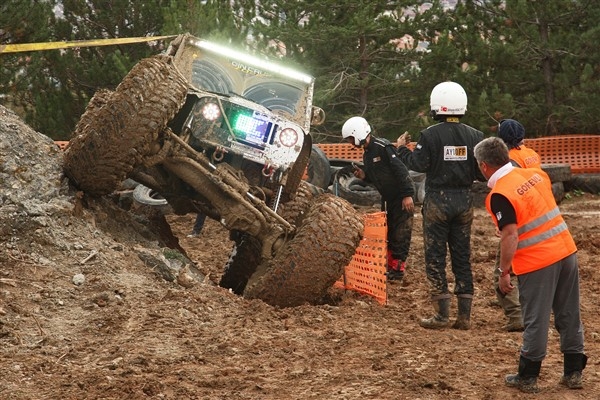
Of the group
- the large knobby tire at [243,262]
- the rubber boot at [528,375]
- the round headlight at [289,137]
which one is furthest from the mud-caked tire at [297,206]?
the rubber boot at [528,375]

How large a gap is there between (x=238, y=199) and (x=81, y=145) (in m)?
1.37

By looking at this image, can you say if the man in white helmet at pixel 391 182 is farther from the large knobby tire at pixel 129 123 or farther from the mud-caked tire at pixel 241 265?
the large knobby tire at pixel 129 123

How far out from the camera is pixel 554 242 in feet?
20.0

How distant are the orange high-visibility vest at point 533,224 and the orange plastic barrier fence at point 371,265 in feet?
11.5

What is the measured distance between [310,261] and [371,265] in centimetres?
157

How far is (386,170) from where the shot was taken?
10938 millimetres

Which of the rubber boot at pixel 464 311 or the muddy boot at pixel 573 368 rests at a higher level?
the muddy boot at pixel 573 368

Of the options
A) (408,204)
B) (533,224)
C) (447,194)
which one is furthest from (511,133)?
(408,204)

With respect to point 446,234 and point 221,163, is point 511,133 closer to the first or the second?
point 446,234

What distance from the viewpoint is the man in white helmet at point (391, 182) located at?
1084 cm

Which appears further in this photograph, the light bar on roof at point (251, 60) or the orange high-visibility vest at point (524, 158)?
the light bar on roof at point (251, 60)

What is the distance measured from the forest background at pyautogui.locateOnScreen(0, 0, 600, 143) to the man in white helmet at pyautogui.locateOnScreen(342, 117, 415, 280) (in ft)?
24.5

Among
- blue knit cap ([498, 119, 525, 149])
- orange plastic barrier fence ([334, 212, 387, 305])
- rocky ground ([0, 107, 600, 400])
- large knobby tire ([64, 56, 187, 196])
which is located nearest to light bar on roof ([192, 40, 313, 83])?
large knobby tire ([64, 56, 187, 196])

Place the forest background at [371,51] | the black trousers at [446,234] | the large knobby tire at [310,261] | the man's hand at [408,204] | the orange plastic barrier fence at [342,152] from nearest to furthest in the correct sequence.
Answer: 1. the black trousers at [446,234]
2. the large knobby tire at [310,261]
3. the man's hand at [408,204]
4. the forest background at [371,51]
5. the orange plastic barrier fence at [342,152]
